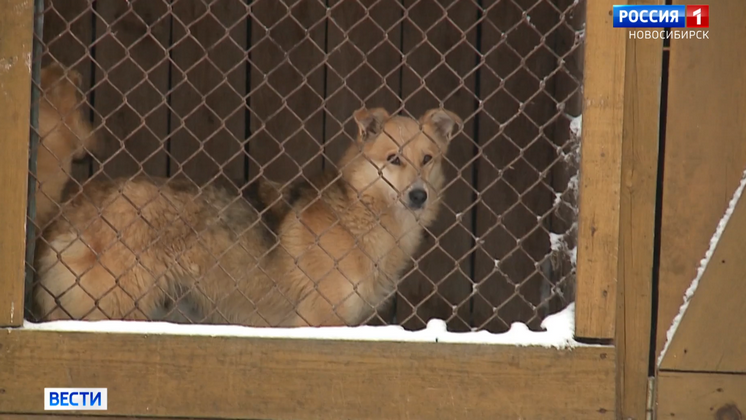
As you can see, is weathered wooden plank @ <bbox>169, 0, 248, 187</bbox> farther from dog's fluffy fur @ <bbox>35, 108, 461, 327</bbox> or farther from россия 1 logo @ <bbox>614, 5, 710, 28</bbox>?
россия 1 logo @ <bbox>614, 5, 710, 28</bbox>

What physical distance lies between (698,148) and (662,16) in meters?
0.48

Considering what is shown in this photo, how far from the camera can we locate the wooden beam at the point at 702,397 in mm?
2768

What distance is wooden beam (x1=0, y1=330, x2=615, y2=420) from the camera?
273cm

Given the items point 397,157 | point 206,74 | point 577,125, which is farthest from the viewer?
point 206,74

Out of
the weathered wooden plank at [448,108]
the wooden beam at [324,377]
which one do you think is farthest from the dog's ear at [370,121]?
the wooden beam at [324,377]

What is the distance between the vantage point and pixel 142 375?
2.74 meters

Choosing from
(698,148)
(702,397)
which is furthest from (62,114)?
(702,397)

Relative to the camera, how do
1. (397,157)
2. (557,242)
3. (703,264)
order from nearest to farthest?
(703,264) → (557,242) → (397,157)

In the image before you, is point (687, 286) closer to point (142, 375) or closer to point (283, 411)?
point (283, 411)

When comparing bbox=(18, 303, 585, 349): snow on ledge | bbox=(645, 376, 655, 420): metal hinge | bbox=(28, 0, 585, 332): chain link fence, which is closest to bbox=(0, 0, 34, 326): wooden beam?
bbox=(18, 303, 585, 349): snow on ledge

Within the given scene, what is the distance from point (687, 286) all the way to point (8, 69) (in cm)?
242

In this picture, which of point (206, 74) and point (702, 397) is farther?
point (206, 74)

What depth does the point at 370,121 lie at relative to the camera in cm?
427

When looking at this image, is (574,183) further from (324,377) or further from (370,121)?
(370,121)
